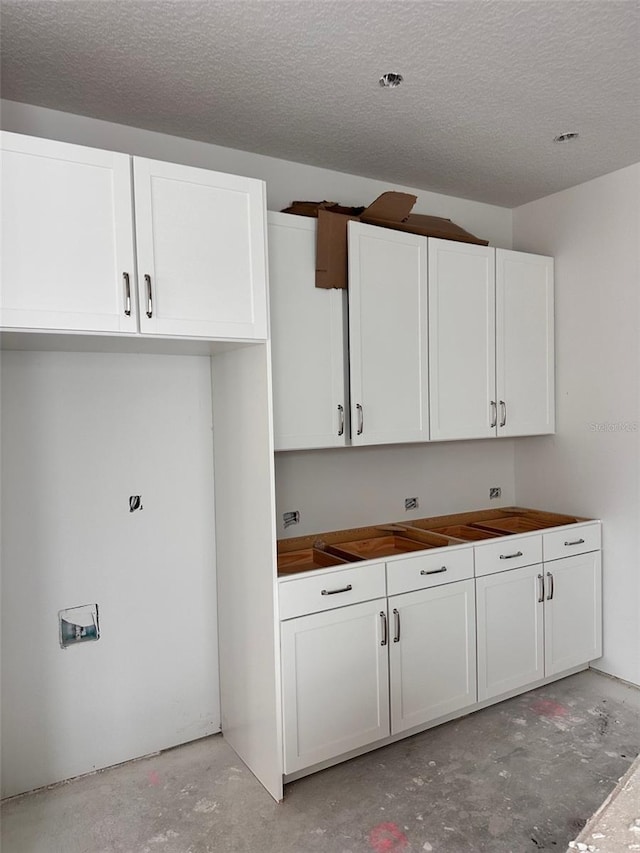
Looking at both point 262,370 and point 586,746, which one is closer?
point 262,370

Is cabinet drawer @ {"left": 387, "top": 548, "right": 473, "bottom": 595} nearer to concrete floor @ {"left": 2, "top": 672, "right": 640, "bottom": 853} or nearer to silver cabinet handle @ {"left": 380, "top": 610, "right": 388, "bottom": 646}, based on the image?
silver cabinet handle @ {"left": 380, "top": 610, "right": 388, "bottom": 646}

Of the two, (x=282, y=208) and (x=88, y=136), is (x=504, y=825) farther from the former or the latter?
(x=88, y=136)

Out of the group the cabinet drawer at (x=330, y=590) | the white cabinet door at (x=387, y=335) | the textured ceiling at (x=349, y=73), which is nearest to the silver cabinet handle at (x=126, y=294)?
the textured ceiling at (x=349, y=73)

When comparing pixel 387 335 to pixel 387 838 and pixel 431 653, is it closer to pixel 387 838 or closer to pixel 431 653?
pixel 431 653

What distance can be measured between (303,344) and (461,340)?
95 centimetres

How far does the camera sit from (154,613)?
8.80 feet

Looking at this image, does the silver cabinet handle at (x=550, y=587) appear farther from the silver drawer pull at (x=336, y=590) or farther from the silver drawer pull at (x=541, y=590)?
the silver drawer pull at (x=336, y=590)

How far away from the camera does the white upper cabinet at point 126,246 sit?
6.02ft

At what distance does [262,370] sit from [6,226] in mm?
968

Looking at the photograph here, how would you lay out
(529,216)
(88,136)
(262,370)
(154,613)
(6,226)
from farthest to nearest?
(529,216)
(154,613)
(88,136)
(262,370)
(6,226)

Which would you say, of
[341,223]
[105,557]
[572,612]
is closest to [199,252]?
[341,223]

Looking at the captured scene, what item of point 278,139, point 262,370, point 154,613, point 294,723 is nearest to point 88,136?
point 278,139

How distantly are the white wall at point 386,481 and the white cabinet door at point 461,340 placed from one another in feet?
1.31

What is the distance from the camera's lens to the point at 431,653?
2729 mm
